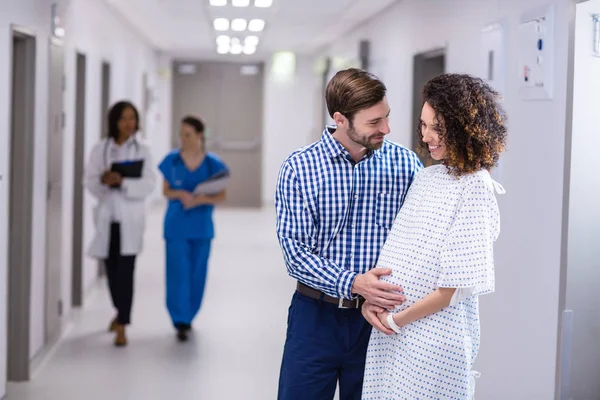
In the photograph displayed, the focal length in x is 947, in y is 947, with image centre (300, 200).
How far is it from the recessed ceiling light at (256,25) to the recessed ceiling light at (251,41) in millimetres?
1060

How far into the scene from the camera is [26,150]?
5.32 meters

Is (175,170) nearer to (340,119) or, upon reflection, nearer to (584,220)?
(584,220)

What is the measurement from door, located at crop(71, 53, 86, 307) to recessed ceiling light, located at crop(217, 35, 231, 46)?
4206 millimetres

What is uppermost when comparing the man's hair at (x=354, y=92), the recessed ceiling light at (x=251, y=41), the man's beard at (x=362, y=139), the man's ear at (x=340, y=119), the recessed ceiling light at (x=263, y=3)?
the recessed ceiling light at (x=251, y=41)

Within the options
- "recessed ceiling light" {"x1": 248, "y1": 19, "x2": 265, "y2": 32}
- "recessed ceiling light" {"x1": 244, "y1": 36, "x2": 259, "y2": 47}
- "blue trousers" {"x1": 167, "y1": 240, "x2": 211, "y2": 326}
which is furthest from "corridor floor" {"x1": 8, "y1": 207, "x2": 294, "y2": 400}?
"recessed ceiling light" {"x1": 244, "y1": 36, "x2": 259, "y2": 47}

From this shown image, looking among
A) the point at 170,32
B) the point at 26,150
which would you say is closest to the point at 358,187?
the point at 26,150

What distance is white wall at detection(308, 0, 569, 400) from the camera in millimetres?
3924

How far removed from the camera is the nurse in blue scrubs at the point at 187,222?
21.4 ft

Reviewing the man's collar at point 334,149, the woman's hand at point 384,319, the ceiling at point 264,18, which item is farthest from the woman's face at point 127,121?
the woman's hand at point 384,319

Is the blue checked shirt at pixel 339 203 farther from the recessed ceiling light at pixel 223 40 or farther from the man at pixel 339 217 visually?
the recessed ceiling light at pixel 223 40

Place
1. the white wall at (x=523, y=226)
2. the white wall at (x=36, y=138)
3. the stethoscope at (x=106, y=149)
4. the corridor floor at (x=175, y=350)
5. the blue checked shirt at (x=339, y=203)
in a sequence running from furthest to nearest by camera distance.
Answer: the stethoscope at (x=106, y=149), the corridor floor at (x=175, y=350), the white wall at (x=36, y=138), the white wall at (x=523, y=226), the blue checked shirt at (x=339, y=203)

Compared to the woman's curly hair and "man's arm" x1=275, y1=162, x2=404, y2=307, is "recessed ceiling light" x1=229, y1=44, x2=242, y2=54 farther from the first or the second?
the woman's curly hair

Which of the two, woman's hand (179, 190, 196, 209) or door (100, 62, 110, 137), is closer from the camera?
woman's hand (179, 190, 196, 209)

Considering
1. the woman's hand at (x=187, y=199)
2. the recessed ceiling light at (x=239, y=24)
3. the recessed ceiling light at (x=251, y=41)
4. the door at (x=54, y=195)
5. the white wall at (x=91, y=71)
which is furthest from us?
the recessed ceiling light at (x=251, y=41)
